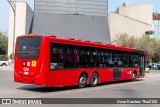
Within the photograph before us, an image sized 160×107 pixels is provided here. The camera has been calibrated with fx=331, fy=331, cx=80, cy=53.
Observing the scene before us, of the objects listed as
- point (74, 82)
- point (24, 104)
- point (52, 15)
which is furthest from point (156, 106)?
point (52, 15)

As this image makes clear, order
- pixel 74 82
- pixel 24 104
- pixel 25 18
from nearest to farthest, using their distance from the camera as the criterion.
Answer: pixel 24 104, pixel 74 82, pixel 25 18

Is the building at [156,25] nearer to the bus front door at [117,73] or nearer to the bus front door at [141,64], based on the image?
the bus front door at [141,64]

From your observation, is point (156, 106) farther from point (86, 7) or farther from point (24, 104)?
point (86, 7)

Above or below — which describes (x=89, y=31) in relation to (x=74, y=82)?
above

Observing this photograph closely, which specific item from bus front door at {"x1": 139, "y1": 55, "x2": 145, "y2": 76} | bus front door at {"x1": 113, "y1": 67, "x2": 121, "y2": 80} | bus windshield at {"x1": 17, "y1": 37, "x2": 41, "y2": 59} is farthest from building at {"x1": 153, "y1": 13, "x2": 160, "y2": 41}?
bus windshield at {"x1": 17, "y1": 37, "x2": 41, "y2": 59}

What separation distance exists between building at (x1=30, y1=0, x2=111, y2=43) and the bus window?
8265 cm

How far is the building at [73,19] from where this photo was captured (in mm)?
103119

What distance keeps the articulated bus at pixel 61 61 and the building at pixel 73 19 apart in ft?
260

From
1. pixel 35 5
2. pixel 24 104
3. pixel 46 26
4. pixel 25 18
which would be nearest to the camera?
pixel 24 104

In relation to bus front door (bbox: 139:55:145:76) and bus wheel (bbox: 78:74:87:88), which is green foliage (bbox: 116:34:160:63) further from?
bus wheel (bbox: 78:74:87:88)

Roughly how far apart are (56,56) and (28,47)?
1.46 m

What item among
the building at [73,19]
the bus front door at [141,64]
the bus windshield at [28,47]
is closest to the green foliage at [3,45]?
the building at [73,19]

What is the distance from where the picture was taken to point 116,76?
22.5 metres

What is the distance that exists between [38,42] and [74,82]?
3.19 meters
